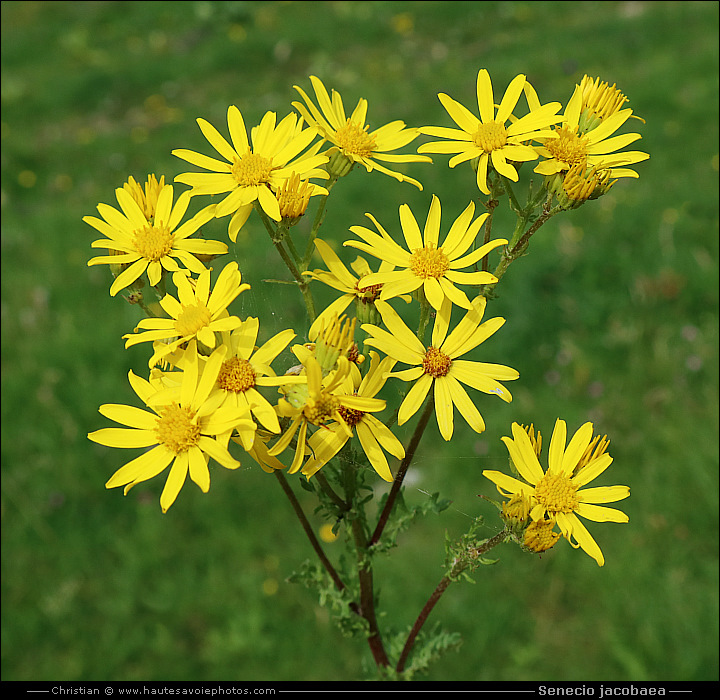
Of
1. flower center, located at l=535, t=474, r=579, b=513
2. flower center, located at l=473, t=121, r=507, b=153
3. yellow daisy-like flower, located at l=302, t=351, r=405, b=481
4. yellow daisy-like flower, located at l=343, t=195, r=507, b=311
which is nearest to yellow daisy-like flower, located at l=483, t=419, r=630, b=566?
flower center, located at l=535, t=474, r=579, b=513

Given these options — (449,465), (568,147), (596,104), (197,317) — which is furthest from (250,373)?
(449,465)

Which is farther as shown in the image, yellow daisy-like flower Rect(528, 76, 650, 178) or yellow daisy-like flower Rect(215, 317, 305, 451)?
yellow daisy-like flower Rect(528, 76, 650, 178)

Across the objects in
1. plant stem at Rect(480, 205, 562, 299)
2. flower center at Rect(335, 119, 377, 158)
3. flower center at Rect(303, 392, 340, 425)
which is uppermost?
flower center at Rect(335, 119, 377, 158)

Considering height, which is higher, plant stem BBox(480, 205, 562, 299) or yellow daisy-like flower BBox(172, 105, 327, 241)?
yellow daisy-like flower BBox(172, 105, 327, 241)

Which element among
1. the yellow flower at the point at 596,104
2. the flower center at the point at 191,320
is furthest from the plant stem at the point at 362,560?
the yellow flower at the point at 596,104

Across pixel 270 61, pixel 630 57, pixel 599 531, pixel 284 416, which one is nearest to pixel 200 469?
pixel 284 416

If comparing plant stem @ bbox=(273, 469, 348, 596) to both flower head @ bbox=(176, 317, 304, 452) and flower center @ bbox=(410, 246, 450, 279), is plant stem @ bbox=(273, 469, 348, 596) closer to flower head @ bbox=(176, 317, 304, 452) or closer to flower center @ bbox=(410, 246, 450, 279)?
flower head @ bbox=(176, 317, 304, 452)

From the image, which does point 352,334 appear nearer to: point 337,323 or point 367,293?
point 337,323

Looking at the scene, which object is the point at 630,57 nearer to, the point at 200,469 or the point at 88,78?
the point at 88,78
